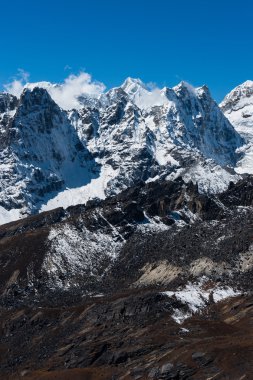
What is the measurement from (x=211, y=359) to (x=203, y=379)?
380 inches

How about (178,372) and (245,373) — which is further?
(178,372)

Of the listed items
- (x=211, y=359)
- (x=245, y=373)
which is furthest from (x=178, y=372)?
(x=245, y=373)

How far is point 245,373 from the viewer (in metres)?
185

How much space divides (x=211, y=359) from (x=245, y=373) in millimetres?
16218

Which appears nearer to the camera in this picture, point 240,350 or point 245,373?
point 245,373

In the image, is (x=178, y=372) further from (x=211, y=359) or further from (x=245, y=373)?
(x=245, y=373)

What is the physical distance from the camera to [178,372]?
655ft

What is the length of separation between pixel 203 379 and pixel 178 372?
10225 millimetres

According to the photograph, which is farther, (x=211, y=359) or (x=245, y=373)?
(x=211, y=359)

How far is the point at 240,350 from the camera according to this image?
655ft

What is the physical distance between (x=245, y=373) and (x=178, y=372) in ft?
71.8

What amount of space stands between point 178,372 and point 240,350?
18194 mm

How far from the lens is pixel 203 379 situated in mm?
191375
